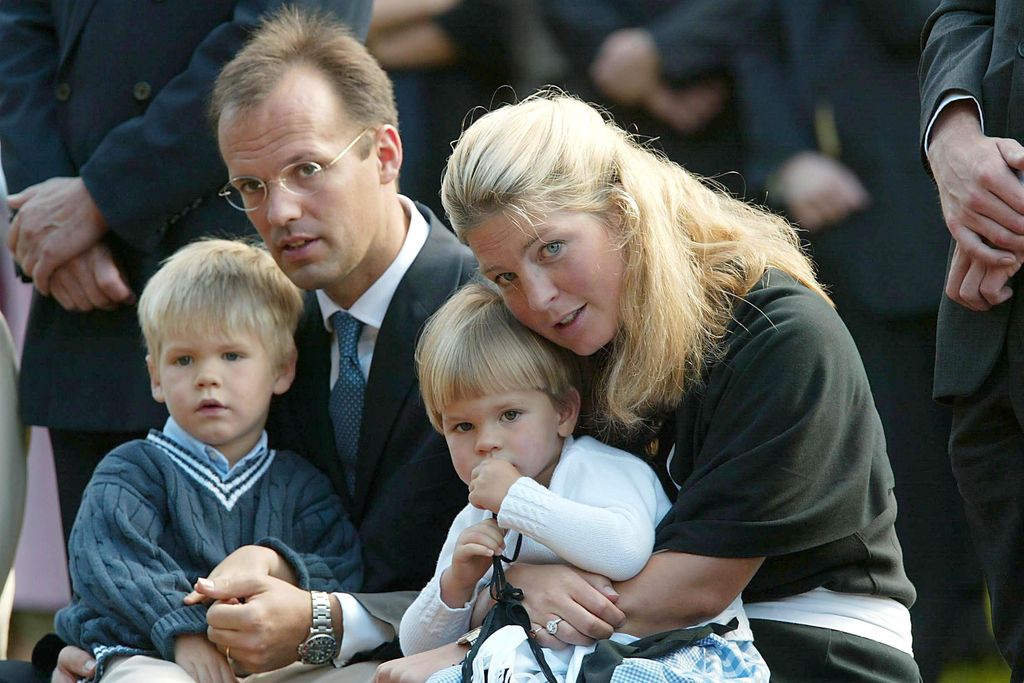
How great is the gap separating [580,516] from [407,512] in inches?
25.3

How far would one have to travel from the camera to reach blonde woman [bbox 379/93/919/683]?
2.19 metres

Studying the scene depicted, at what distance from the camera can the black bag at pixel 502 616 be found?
7.11 feet

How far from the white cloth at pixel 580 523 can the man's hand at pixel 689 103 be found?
49.3 inches

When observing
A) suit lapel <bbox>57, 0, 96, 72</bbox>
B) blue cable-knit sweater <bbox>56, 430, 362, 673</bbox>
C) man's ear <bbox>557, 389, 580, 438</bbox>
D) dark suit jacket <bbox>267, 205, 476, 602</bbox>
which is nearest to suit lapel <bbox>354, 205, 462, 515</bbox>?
dark suit jacket <bbox>267, 205, 476, 602</bbox>

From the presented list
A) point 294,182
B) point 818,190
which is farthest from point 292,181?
point 818,190

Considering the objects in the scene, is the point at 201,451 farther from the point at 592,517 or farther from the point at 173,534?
the point at 592,517

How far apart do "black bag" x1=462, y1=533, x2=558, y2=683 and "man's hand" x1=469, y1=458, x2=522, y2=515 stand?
0.10 metres

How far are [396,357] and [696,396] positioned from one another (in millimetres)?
743

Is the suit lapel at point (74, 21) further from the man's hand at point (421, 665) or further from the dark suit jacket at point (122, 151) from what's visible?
the man's hand at point (421, 665)

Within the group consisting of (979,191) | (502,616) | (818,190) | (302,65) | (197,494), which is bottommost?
(502,616)

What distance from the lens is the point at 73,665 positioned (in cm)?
271

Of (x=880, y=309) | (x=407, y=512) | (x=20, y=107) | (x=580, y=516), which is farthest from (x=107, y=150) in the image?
(x=880, y=309)

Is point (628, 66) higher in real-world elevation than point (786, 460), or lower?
higher

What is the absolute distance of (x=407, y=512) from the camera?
9.00ft
